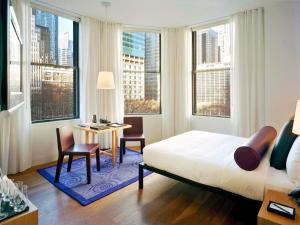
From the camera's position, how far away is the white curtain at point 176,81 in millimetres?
4805

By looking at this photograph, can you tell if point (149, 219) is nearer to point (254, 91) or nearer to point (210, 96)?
point (254, 91)

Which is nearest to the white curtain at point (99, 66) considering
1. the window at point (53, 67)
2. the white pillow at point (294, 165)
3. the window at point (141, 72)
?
the window at point (53, 67)

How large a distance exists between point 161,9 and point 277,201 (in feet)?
11.4

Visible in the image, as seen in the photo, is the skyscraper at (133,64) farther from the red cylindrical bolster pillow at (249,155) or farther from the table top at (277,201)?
the table top at (277,201)

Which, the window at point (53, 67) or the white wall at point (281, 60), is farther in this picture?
the window at point (53, 67)

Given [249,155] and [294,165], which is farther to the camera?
[249,155]

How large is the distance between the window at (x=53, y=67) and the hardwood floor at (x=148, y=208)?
162 centimetres

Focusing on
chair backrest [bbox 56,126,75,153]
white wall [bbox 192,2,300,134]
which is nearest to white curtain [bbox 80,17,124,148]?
chair backrest [bbox 56,126,75,153]

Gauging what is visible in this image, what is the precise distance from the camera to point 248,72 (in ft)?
12.8

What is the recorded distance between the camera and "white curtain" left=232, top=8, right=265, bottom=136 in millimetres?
3771

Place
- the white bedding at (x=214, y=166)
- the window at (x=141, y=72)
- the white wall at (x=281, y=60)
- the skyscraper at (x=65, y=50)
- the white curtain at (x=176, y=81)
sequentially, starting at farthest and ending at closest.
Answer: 1. the window at (x=141, y=72)
2. the white curtain at (x=176, y=81)
3. the skyscraper at (x=65, y=50)
4. the white wall at (x=281, y=60)
5. the white bedding at (x=214, y=166)

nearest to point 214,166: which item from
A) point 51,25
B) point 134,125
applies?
point 134,125

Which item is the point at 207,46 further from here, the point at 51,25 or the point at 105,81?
the point at 51,25

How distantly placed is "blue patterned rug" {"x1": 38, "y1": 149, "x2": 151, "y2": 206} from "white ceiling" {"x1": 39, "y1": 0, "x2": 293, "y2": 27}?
276 cm
